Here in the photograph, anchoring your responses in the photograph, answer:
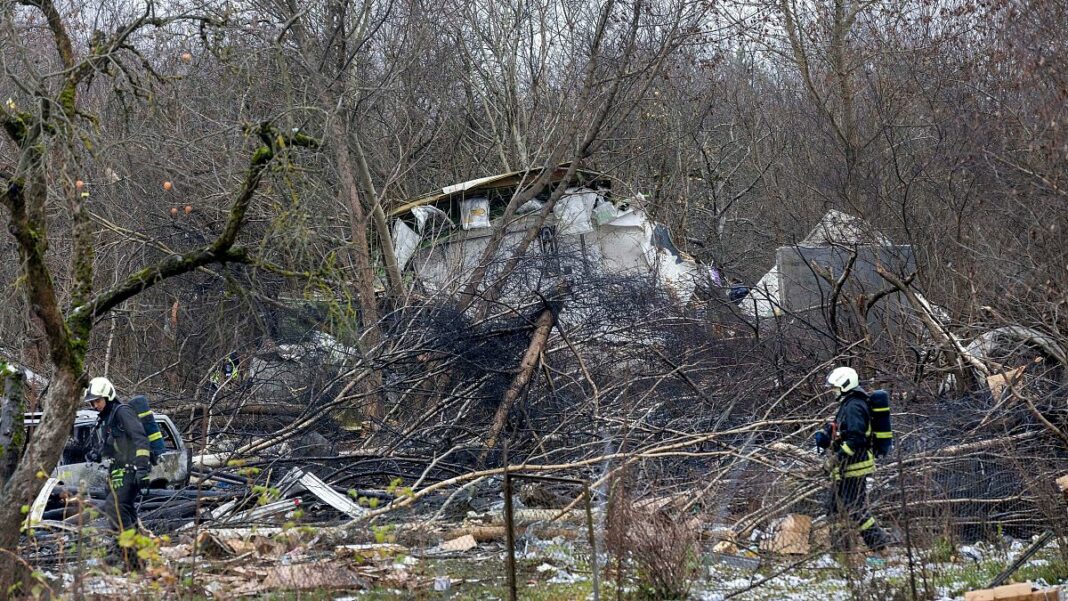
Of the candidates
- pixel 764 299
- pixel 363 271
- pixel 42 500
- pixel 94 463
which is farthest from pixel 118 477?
pixel 764 299

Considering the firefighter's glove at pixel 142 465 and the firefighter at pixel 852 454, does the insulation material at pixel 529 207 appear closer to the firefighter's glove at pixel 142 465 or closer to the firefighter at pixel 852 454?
the firefighter at pixel 852 454

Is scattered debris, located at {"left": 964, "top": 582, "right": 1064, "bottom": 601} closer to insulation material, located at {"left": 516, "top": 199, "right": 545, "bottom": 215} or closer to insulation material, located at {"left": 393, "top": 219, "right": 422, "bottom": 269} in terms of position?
insulation material, located at {"left": 516, "top": 199, "right": 545, "bottom": 215}

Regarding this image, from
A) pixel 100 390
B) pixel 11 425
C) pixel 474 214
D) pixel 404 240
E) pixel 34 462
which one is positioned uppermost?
pixel 474 214

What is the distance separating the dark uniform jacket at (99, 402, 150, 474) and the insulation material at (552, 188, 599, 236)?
31.8 feet

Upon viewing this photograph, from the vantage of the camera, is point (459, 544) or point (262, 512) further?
point (262, 512)

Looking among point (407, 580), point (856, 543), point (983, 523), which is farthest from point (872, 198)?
point (407, 580)

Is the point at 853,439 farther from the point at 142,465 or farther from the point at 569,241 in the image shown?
the point at 569,241

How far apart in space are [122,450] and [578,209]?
10384 millimetres

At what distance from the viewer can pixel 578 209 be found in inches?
693

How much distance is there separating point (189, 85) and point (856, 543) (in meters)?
10.2

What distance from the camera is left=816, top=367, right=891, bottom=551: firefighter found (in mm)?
8047

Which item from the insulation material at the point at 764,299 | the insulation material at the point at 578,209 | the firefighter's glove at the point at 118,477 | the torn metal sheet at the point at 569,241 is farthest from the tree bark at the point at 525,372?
the insulation material at the point at 578,209

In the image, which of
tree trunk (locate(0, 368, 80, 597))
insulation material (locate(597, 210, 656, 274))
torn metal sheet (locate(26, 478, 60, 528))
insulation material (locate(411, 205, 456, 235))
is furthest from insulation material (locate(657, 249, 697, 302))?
tree trunk (locate(0, 368, 80, 597))

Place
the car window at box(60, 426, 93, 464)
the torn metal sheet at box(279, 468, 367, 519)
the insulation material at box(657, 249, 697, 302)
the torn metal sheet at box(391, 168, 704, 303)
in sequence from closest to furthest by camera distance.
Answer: the torn metal sheet at box(279, 468, 367, 519)
the car window at box(60, 426, 93, 464)
the torn metal sheet at box(391, 168, 704, 303)
the insulation material at box(657, 249, 697, 302)
